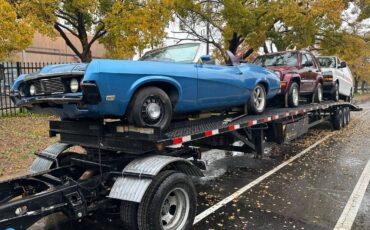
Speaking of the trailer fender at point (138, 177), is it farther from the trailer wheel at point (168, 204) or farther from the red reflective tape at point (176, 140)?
the red reflective tape at point (176, 140)

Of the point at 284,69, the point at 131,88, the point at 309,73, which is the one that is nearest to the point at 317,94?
the point at 309,73

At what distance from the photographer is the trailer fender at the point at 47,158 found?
16.5 ft

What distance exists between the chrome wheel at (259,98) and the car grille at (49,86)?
3.83m

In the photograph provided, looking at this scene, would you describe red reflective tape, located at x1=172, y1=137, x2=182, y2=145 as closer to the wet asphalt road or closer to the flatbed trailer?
the flatbed trailer

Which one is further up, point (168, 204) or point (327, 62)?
point (327, 62)

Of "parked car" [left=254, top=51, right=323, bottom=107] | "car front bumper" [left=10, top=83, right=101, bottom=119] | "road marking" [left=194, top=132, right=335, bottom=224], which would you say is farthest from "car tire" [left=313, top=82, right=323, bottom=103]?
"car front bumper" [left=10, top=83, right=101, bottom=119]

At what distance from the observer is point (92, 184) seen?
4078 millimetres

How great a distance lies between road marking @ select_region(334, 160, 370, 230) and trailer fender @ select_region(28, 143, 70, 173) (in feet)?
12.8

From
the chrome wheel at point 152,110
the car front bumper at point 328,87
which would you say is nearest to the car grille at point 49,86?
the chrome wheel at point 152,110

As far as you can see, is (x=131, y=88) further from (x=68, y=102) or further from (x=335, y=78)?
(x=335, y=78)

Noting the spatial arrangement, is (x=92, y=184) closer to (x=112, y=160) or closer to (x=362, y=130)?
(x=112, y=160)

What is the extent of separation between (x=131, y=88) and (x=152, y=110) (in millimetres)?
458

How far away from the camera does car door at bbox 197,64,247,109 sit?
5.16 meters

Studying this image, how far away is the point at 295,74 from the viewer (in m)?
8.76
